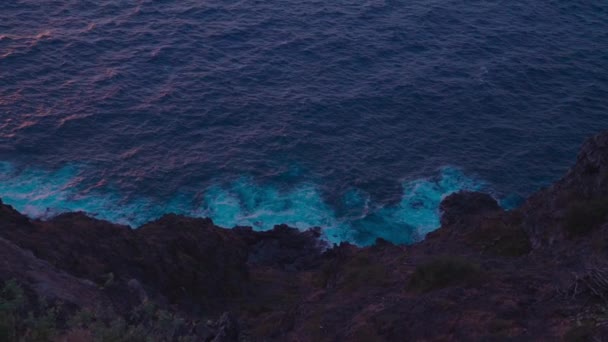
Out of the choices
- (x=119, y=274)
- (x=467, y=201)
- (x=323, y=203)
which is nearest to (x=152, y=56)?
(x=323, y=203)

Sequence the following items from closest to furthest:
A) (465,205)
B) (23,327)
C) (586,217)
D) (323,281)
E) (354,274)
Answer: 1. (23,327)
2. (586,217)
3. (354,274)
4. (323,281)
5. (465,205)

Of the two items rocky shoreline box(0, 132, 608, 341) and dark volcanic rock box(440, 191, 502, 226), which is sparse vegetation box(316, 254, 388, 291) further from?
dark volcanic rock box(440, 191, 502, 226)

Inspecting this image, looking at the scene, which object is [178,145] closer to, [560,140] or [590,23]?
[560,140]

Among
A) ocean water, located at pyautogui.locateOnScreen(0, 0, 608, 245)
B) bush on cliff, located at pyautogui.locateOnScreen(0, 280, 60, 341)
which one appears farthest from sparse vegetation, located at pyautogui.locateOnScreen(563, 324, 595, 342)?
ocean water, located at pyautogui.locateOnScreen(0, 0, 608, 245)

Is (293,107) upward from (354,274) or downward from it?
downward

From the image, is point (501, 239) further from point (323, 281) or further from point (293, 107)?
point (293, 107)

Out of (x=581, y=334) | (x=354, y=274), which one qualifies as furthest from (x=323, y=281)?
(x=581, y=334)

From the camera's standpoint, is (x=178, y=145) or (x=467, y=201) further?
(x=178, y=145)
